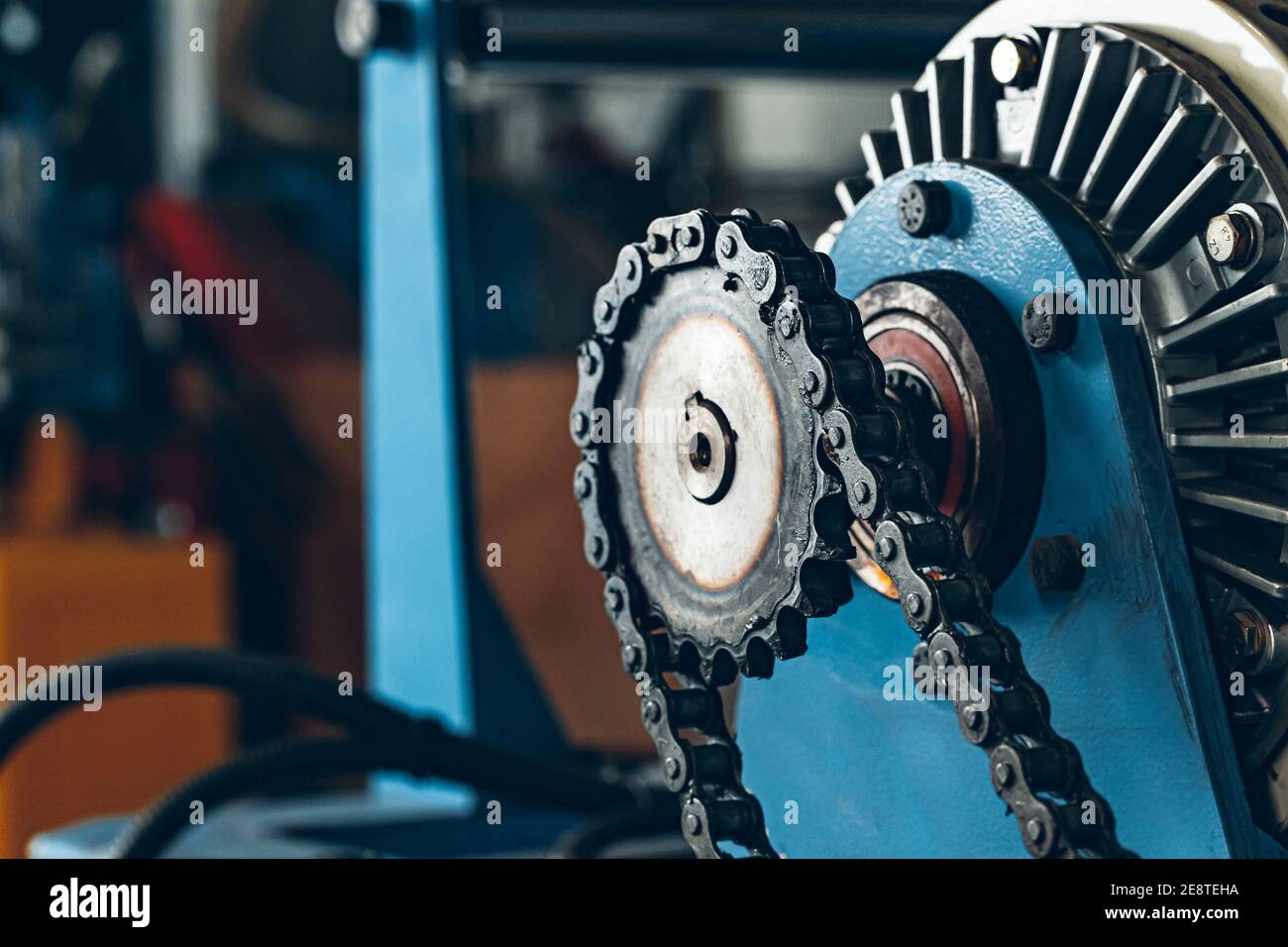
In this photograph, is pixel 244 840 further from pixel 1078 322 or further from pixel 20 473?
pixel 20 473

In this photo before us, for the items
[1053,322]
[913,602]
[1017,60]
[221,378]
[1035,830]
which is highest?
[221,378]

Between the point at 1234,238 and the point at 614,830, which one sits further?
the point at 614,830

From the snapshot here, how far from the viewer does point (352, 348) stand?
3221 mm

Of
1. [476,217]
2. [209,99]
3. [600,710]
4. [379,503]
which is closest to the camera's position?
[379,503]

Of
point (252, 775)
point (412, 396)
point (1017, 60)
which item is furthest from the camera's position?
point (412, 396)

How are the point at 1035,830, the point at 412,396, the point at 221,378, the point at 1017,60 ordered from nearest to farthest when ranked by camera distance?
1. the point at 1035,830
2. the point at 1017,60
3. the point at 412,396
4. the point at 221,378

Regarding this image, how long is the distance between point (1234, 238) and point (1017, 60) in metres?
0.17

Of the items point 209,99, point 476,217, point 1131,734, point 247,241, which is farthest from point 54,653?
point 1131,734

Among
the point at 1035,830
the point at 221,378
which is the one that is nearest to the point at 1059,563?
the point at 1035,830

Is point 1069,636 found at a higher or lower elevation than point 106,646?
lower

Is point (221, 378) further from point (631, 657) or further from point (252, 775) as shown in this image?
point (631, 657)

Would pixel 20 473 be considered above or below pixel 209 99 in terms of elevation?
below

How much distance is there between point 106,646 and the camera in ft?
8.38
